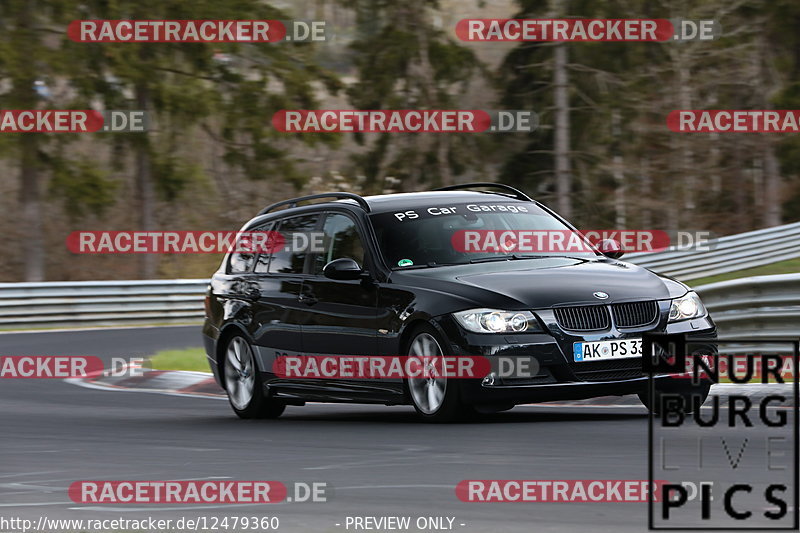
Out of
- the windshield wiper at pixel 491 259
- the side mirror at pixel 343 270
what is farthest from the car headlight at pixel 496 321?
the side mirror at pixel 343 270

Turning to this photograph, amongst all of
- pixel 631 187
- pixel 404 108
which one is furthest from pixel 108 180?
pixel 631 187

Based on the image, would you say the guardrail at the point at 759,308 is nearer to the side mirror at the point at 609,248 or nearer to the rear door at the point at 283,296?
the side mirror at the point at 609,248

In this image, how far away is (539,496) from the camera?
22.5 feet

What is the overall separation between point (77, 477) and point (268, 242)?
4.35 metres

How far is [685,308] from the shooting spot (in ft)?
33.2

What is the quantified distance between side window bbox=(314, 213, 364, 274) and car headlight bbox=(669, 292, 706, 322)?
2310mm

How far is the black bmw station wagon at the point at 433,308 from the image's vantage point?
383 inches

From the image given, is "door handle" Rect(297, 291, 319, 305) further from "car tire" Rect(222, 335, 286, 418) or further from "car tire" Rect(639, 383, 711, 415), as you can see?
"car tire" Rect(639, 383, 711, 415)

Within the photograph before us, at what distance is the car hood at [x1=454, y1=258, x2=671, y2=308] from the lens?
32.1ft

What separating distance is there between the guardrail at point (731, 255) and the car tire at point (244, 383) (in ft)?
50.2

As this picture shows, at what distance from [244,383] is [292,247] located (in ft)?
3.87

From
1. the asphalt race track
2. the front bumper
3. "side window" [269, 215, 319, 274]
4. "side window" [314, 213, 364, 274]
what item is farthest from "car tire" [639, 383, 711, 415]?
"side window" [269, 215, 319, 274]

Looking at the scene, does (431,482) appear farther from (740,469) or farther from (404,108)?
(404,108)

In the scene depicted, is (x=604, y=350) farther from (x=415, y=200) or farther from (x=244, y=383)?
(x=244, y=383)
